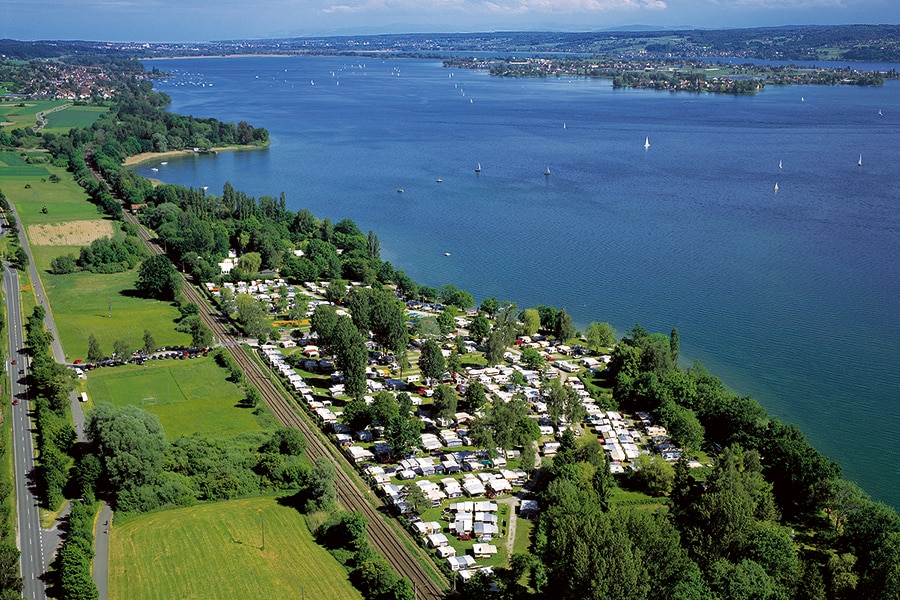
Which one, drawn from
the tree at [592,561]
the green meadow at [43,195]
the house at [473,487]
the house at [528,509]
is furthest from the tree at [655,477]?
the green meadow at [43,195]

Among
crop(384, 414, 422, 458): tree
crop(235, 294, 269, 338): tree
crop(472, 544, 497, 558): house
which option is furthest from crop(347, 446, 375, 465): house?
crop(235, 294, 269, 338): tree

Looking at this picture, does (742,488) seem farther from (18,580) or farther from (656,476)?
(18,580)

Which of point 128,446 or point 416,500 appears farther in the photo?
point 128,446

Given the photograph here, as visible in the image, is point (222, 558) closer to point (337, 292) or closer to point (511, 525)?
point (511, 525)

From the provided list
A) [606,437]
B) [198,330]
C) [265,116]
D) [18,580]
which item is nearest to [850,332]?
[606,437]

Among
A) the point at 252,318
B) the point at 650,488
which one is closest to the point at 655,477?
the point at 650,488

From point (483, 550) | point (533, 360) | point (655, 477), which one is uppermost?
point (533, 360)

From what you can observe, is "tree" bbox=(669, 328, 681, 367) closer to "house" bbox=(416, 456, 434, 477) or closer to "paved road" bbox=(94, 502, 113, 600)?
"house" bbox=(416, 456, 434, 477)
